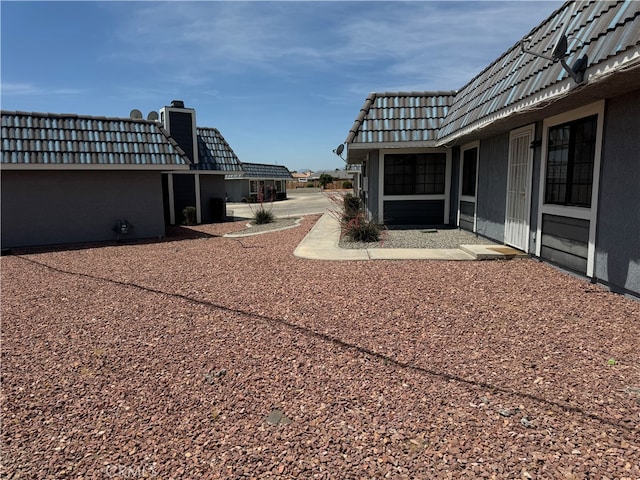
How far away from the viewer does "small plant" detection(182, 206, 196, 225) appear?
60.5ft

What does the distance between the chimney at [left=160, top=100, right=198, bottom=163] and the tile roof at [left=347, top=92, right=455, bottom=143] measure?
9.94 metres

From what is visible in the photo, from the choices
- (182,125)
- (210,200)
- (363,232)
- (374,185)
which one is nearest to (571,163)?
(363,232)

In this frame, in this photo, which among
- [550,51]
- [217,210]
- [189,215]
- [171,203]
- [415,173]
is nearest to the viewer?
[550,51]

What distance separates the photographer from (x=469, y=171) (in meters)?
11.7

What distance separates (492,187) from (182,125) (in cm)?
1469

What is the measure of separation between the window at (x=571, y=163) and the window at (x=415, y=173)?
17.5 feet

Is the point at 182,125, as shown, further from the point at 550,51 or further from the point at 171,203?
the point at 550,51

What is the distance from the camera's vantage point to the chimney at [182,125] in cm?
1906

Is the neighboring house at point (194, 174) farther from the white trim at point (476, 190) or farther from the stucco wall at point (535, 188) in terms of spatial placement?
the stucco wall at point (535, 188)

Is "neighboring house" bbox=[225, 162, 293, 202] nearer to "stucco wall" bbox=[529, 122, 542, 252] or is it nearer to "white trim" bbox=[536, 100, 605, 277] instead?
"stucco wall" bbox=[529, 122, 542, 252]

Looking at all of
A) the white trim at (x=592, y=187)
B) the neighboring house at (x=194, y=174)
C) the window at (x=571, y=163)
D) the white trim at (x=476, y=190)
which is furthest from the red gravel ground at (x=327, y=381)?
the neighboring house at (x=194, y=174)

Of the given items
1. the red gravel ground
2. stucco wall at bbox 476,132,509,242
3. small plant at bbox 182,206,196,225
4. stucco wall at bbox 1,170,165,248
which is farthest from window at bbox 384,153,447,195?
small plant at bbox 182,206,196,225

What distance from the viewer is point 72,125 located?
40.5 ft

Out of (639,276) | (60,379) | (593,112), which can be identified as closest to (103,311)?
(60,379)
